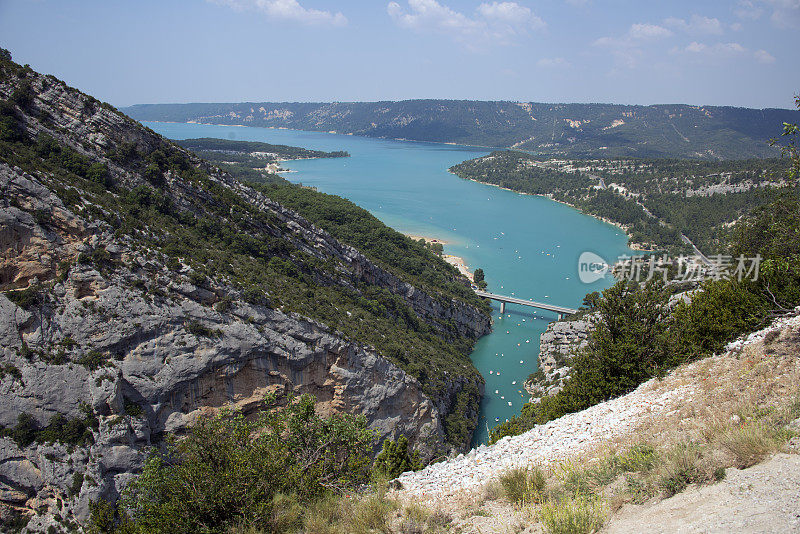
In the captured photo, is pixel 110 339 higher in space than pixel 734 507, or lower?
lower

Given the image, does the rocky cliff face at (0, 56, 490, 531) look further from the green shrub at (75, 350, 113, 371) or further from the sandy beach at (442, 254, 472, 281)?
the sandy beach at (442, 254, 472, 281)

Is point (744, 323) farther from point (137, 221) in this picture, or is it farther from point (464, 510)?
point (137, 221)

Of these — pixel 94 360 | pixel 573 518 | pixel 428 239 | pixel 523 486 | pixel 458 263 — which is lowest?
pixel 458 263

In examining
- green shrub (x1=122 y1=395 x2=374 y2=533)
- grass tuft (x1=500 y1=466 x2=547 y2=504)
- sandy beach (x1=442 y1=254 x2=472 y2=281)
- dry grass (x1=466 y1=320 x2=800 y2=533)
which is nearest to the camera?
dry grass (x1=466 y1=320 x2=800 y2=533)

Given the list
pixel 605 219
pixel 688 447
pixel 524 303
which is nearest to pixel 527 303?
pixel 524 303

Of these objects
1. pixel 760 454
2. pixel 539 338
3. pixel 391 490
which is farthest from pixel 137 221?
pixel 539 338

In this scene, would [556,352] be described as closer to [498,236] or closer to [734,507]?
[734,507]

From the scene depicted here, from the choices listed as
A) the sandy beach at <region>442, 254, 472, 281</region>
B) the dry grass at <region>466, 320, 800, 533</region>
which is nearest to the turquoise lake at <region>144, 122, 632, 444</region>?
the sandy beach at <region>442, 254, 472, 281</region>
